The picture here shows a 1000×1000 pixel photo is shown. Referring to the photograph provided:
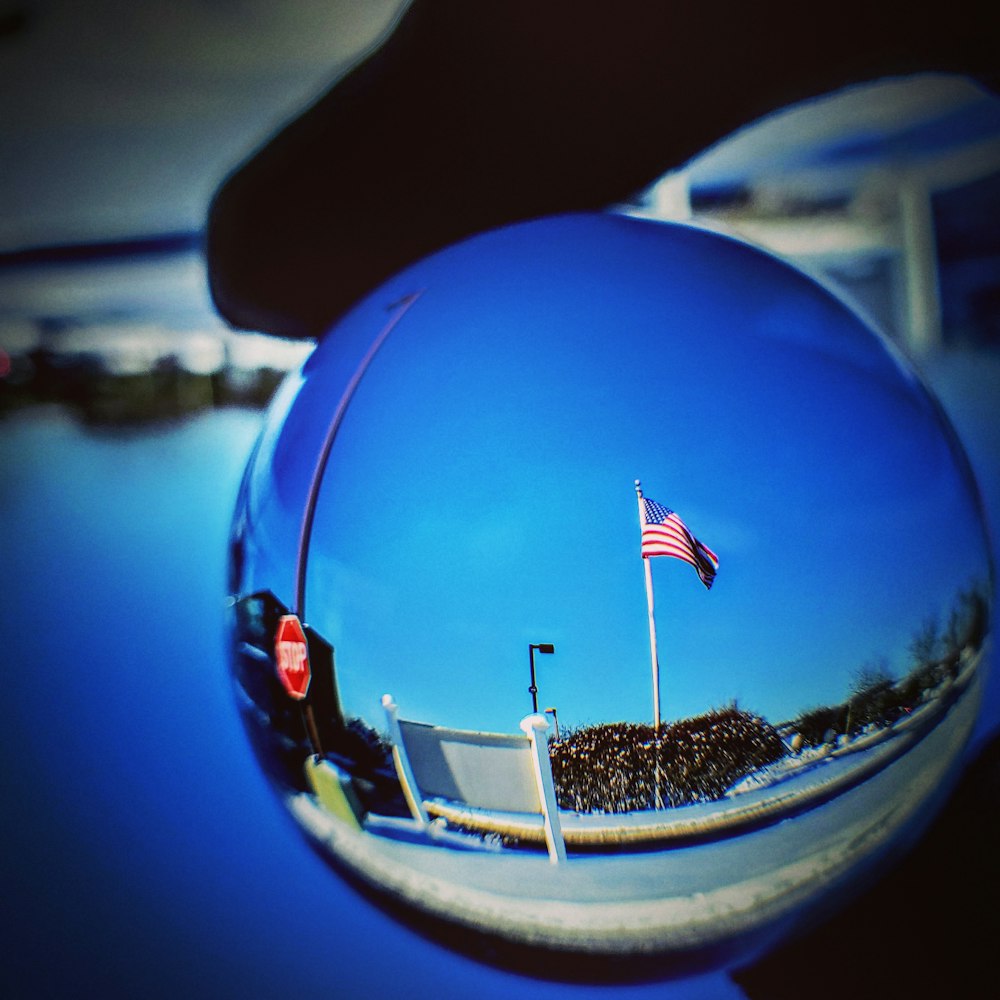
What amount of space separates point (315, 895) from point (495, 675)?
1.48 feet

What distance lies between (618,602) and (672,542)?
49 millimetres

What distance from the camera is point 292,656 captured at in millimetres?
600

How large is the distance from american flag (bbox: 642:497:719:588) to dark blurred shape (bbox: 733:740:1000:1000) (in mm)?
399

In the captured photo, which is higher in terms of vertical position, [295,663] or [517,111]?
[517,111]

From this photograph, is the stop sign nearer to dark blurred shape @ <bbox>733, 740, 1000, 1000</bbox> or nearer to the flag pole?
the flag pole

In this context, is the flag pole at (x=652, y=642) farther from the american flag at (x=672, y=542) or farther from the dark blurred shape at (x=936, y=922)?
the dark blurred shape at (x=936, y=922)

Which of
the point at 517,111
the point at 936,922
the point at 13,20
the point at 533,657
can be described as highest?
the point at 13,20

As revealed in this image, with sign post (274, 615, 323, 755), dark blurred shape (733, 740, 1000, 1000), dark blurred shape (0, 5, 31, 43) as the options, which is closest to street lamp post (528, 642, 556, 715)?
sign post (274, 615, 323, 755)

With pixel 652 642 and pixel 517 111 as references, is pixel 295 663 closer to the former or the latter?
pixel 652 642

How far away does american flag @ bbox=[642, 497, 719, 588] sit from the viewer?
0.52 meters

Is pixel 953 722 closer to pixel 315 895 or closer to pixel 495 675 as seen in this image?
pixel 495 675

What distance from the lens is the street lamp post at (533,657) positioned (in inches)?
20.7

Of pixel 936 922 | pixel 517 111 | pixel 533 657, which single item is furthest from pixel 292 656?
pixel 936 922

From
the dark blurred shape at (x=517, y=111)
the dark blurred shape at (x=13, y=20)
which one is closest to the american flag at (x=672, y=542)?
the dark blurred shape at (x=517, y=111)
